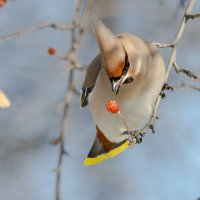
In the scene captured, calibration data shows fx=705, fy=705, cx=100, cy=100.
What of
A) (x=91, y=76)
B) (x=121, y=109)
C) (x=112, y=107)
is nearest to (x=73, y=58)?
(x=91, y=76)

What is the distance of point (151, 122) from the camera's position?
2.25 metres

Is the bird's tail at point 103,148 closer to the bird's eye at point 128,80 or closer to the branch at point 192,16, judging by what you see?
the bird's eye at point 128,80

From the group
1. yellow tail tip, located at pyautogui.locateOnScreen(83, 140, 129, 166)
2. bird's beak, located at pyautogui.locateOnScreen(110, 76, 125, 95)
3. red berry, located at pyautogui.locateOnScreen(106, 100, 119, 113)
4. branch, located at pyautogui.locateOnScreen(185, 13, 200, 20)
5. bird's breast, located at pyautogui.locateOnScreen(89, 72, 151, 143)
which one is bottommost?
yellow tail tip, located at pyautogui.locateOnScreen(83, 140, 129, 166)

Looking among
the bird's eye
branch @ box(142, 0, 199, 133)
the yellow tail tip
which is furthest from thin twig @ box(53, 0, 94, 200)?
branch @ box(142, 0, 199, 133)

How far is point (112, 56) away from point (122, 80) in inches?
3.6

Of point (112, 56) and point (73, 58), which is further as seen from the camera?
point (73, 58)

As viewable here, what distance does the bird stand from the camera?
2283 mm

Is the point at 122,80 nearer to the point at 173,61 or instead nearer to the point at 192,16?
the point at 173,61

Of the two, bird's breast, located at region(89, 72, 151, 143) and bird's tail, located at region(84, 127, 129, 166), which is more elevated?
bird's breast, located at region(89, 72, 151, 143)

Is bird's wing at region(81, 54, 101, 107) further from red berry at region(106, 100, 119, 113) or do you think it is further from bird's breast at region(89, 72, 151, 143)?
red berry at region(106, 100, 119, 113)

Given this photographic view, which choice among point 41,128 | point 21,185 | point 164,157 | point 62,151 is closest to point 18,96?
point 41,128

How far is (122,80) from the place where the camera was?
2.32 metres

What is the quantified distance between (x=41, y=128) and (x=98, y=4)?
138 centimetres

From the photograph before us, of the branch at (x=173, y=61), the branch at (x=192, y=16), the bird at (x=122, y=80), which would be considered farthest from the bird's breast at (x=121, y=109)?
the branch at (x=192, y=16)
